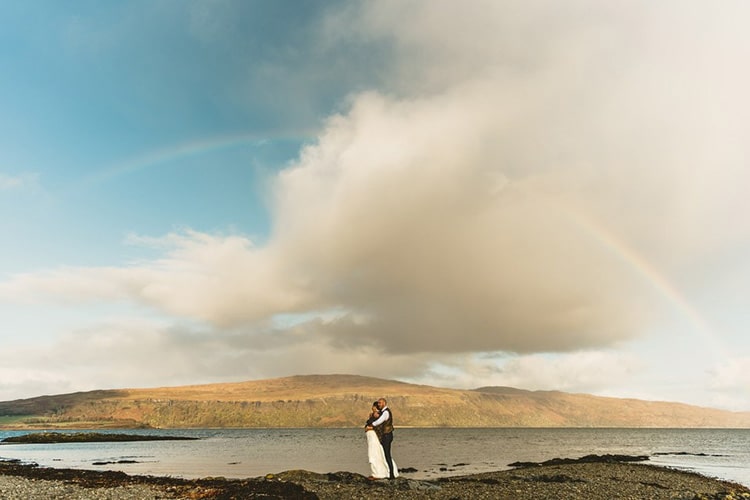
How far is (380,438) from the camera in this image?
30328 mm

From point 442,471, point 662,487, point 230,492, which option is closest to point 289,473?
point 230,492

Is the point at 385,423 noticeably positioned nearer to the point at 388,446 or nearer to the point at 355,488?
the point at 388,446

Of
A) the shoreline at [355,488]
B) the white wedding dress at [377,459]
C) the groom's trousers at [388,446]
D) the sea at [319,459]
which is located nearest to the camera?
the shoreline at [355,488]

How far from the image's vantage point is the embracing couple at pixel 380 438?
2987cm

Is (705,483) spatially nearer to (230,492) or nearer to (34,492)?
(230,492)

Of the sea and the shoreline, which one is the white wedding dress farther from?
the sea

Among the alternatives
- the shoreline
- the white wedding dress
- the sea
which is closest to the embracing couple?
the white wedding dress

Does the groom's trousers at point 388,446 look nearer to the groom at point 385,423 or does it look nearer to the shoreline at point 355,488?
the groom at point 385,423

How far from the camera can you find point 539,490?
33031 millimetres

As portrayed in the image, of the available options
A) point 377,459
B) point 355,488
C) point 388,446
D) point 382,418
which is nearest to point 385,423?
point 382,418

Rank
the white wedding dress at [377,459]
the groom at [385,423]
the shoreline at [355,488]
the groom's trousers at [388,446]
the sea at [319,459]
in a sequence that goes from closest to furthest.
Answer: the shoreline at [355,488] < the groom at [385,423] < the groom's trousers at [388,446] < the white wedding dress at [377,459] < the sea at [319,459]

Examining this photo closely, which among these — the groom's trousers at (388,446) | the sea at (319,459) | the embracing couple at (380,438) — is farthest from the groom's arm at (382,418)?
the sea at (319,459)

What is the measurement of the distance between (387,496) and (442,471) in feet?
102

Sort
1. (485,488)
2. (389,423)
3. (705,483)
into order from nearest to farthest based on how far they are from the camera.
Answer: (389,423), (485,488), (705,483)
